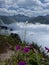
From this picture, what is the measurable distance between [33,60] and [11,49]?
6733mm

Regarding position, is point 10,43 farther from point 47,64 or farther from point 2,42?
point 47,64

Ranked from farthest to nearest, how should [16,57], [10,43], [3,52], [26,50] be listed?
[10,43]
[3,52]
[16,57]
[26,50]

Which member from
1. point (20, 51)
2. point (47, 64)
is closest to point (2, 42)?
point (20, 51)

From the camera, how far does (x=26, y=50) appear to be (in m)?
3.60

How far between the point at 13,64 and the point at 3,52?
230 inches

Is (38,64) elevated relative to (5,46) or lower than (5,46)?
elevated

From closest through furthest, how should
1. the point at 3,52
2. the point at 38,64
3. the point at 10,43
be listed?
1. the point at 38,64
2. the point at 3,52
3. the point at 10,43

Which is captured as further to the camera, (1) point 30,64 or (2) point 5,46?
(2) point 5,46

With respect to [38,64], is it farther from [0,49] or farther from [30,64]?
[0,49]

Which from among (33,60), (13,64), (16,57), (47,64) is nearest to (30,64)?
(33,60)

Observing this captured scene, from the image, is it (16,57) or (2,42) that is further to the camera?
(2,42)

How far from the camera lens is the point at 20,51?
4.06m

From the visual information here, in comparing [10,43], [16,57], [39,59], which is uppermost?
[39,59]

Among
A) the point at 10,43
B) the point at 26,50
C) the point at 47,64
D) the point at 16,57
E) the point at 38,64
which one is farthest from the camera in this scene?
the point at 10,43
